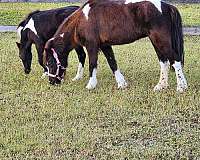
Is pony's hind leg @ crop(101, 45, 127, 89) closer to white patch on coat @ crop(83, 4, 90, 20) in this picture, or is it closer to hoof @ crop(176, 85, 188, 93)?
white patch on coat @ crop(83, 4, 90, 20)

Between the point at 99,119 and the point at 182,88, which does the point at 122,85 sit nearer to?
the point at 182,88

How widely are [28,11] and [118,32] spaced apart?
59.4ft

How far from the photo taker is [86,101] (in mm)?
8641

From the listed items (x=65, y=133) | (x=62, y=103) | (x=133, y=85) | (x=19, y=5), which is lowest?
(x=19, y=5)

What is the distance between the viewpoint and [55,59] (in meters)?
10.2

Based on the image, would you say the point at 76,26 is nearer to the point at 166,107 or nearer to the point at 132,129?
the point at 166,107

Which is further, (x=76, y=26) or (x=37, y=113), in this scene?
(x=76, y=26)

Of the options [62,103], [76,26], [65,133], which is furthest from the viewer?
[76,26]

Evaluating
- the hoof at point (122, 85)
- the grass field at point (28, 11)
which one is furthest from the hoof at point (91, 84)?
the grass field at point (28, 11)

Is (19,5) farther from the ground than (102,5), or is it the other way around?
(102,5)

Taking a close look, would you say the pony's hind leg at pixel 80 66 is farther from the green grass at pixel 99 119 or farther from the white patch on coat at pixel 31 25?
the white patch on coat at pixel 31 25

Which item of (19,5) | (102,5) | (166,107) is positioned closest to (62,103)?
(166,107)

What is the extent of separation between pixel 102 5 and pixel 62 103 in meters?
2.26

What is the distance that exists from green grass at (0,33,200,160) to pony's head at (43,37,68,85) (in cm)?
23
